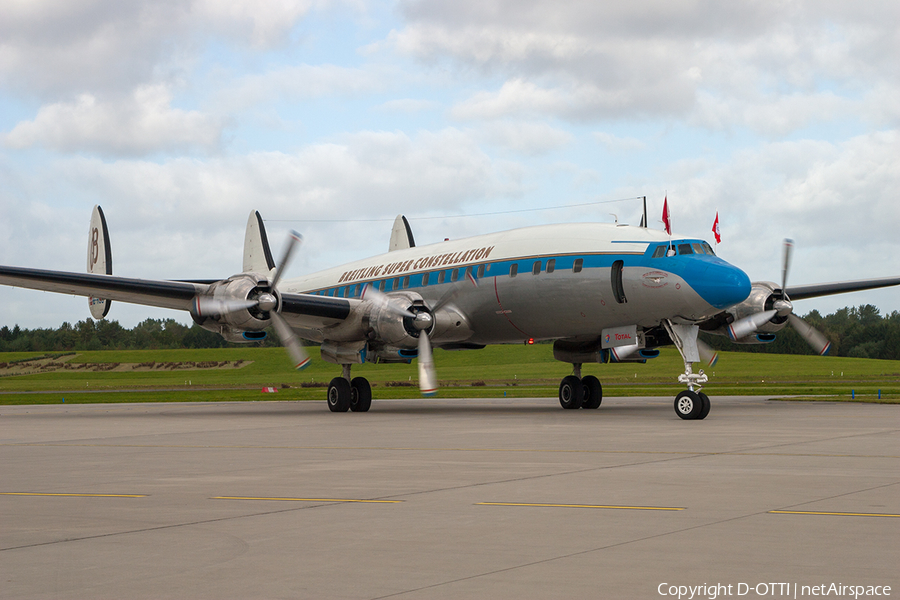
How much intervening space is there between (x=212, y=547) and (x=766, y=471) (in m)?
7.22

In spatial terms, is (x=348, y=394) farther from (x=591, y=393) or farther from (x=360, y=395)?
(x=591, y=393)

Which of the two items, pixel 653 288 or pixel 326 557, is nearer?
pixel 326 557

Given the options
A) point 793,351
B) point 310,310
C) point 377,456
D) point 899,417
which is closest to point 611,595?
point 377,456

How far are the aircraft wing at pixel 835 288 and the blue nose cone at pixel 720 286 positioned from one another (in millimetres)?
8519

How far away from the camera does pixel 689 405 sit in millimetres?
20469

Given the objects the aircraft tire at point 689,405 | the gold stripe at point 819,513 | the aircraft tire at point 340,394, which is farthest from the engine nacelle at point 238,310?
the gold stripe at point 819,513

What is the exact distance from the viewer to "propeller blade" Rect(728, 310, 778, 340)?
24.9 m

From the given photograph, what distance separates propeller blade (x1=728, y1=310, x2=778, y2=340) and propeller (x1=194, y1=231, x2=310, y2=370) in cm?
1234

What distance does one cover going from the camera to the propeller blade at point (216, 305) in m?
23.3

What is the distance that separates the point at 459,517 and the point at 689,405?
44.8 feet

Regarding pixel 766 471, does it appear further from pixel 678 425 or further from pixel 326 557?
pixel 678 425

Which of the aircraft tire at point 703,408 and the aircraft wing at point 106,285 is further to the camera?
the aircraft wing at point 106,285

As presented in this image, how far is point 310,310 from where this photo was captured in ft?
81.9

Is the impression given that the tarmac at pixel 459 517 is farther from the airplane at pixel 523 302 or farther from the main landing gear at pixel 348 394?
the main landing gear at pixel 348 394
